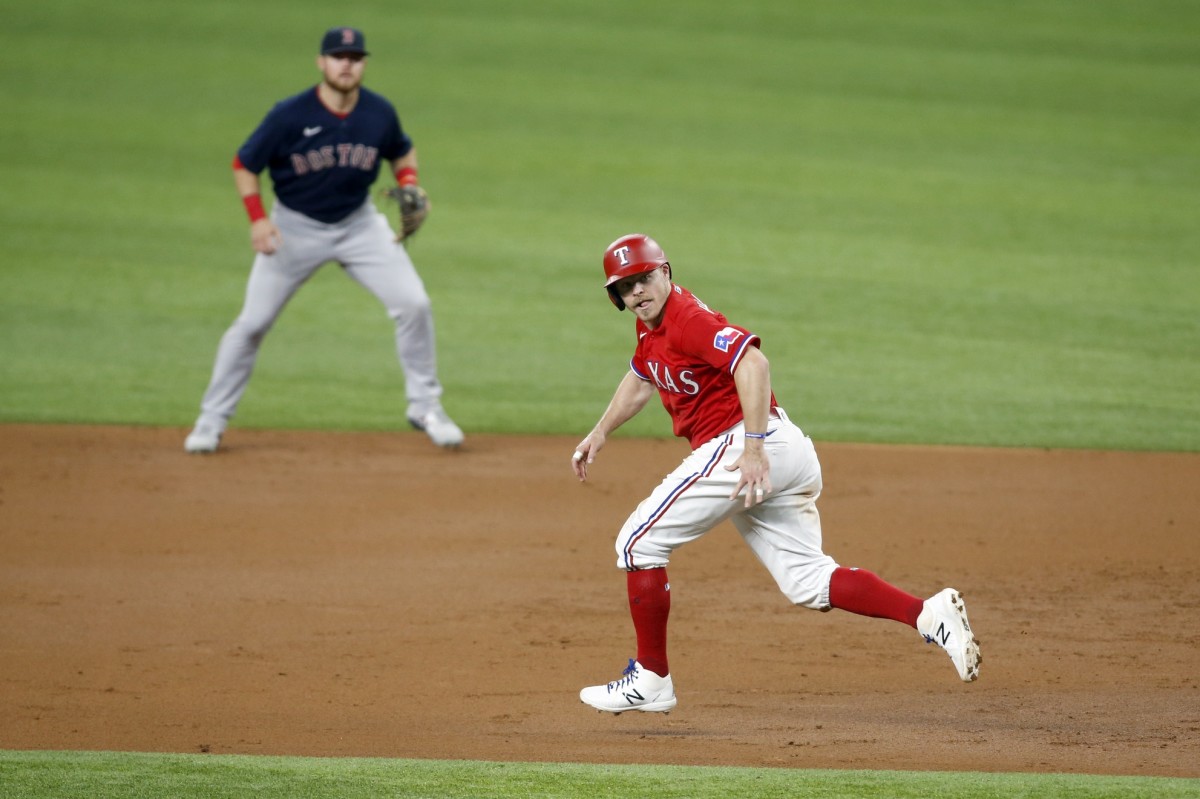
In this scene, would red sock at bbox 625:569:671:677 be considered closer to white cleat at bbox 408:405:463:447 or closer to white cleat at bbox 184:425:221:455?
white cleat at bbox 408:405:463:447

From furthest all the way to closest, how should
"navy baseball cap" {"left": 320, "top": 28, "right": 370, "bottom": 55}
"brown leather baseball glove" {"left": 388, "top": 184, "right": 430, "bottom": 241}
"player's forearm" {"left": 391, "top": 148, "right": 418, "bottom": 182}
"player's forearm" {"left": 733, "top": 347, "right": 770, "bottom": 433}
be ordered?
"player's forearm" {"left": 391, "top": 148, "right": 418, "bottom": 182} < "brown leather baseball glove" {"left": 388, "top": 184, "right": 430, "bottom": 241} < "navy baseball cap" {"left": 320, "top": 28, "right": 370, "bottom": 55} < "player's forearm" {"left": 733, "top": 347, "right": 770, "bottom": 433}

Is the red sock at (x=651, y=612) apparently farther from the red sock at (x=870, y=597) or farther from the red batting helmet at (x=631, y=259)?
the red batting helmet at (x=631, y=259)

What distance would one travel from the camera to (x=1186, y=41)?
66.5ft

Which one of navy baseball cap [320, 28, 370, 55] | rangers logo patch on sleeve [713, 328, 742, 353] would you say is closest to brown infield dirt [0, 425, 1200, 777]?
rangers logo patch on sleeve [713, 328, 742, 353]

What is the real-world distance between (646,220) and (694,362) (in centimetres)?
963

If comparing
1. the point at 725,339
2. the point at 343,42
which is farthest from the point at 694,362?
the point at 343,42

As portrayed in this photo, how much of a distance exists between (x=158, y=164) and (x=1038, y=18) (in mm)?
12405

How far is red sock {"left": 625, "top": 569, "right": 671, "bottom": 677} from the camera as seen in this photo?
16.6 feet

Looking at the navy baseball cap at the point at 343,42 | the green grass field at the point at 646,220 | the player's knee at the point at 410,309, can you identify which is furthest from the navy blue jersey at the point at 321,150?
the green grass field at the point at 646,220

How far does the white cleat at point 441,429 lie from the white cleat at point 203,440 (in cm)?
123

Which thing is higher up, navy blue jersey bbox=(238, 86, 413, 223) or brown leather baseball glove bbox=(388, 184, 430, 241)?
navy blue jersey bbox=(238, 86, 413, 223)

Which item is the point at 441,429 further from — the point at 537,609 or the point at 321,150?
the point at 537,609

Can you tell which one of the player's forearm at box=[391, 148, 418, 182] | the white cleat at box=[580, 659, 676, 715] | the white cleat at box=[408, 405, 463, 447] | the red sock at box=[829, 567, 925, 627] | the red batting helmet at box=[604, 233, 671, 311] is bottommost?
the white cleat at box=[408, 405, 463, 447]

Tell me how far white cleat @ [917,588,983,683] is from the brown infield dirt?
0.88 feet
